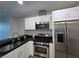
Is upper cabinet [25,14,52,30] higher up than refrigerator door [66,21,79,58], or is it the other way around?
upper cabinet [25,14,52,30]

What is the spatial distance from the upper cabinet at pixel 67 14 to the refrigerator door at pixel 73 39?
20cm

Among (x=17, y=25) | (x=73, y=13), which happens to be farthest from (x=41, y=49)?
(x=17, y=25)

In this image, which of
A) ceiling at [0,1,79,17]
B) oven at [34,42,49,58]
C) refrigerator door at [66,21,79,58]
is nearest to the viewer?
refrigerator door at [66,21,79,58]

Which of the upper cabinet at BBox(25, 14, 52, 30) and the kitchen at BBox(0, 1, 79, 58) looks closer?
the kitchen at BBox(0, 1, 79, 58)

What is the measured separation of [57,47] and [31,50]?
4.73 ft

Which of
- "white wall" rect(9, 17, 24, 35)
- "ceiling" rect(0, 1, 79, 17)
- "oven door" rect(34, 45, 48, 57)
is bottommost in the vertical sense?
"oven door" rect(34, 45, 48, 57)

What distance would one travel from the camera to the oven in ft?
12.5

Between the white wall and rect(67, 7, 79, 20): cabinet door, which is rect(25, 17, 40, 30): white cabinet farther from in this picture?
rect(67, 7, 79, 20): cabinet door

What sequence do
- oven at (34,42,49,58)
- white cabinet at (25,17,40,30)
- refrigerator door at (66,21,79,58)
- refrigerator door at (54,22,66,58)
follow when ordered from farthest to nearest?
white cabinet at (25,17,40,30), oven at (34,42,49,58), refrigerator door at (54,22,66,58), refrigerator door at (66,21,79,58)

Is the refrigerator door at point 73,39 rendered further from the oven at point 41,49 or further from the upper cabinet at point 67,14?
the oven at point 41,49

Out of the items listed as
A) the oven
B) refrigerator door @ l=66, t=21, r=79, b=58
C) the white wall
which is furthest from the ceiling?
the white wall

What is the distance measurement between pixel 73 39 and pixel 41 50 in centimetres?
168

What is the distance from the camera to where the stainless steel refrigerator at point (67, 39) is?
9.03ft

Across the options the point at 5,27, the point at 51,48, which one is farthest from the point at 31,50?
the point at 5,27
